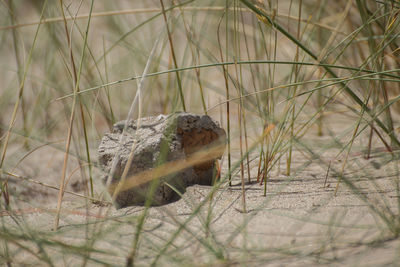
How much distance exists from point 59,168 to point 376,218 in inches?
53.9

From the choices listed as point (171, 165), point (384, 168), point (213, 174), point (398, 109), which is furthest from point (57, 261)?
Answer: point (398, 109)

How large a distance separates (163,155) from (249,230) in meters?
0.31

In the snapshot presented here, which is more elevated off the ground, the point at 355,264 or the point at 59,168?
the point at 59,168

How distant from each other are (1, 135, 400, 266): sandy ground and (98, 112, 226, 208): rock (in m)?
0.05

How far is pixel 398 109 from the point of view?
176 cm

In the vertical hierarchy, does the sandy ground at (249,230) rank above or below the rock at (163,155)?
below

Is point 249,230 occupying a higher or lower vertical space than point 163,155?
lower

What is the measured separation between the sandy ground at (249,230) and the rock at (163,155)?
0.15ft

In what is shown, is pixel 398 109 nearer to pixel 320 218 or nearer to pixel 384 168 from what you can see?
pixel 384 168

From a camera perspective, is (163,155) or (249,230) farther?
(163,155)

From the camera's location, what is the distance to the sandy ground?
0.86 m

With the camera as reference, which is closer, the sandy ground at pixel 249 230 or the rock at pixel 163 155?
the sandy ground at pixel 249 230

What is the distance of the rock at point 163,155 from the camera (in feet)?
3.99

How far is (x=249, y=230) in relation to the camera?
3.23ft
